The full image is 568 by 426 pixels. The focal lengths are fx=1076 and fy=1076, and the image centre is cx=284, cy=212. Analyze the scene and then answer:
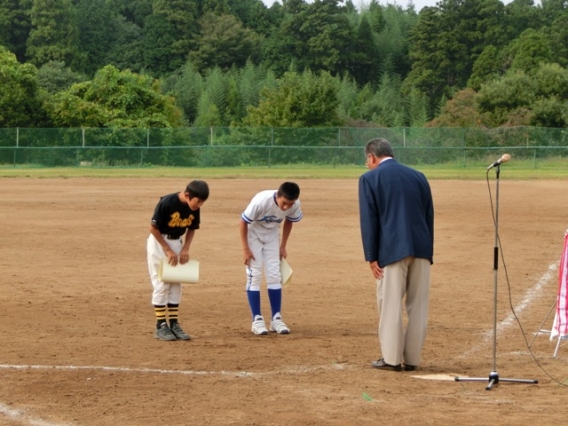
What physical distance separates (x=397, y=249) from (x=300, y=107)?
174ft

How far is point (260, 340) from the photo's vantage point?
1041 cm

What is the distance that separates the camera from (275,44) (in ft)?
367

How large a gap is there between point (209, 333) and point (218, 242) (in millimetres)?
8826

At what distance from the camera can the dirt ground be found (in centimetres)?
758

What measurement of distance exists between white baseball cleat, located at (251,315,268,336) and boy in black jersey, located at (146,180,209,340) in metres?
0.70

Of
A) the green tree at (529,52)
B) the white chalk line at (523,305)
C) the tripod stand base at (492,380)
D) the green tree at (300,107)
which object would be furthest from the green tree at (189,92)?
the tripod stand base at (492,380)

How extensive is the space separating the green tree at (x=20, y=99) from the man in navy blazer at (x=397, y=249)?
2005 inches

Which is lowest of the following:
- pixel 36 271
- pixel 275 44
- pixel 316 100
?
pixel 36 271

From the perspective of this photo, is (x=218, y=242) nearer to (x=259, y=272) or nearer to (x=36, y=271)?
(x=36, y=271)

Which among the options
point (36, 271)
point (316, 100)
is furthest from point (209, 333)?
→ point (316, 100)

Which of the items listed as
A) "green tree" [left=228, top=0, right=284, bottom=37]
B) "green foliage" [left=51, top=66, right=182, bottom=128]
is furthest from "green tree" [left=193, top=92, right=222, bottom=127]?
"green tree" [left=228, top=0, right=284, bottom=37]

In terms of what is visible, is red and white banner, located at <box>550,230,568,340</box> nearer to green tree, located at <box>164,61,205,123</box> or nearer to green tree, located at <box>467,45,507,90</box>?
green tree, located at <box>467,45,507,90</box>

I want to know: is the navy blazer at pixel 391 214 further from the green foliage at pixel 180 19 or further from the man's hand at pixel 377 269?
the green foliage at pixel 180 19

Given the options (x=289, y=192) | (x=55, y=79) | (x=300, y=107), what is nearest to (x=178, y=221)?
(x=289, y=192)
